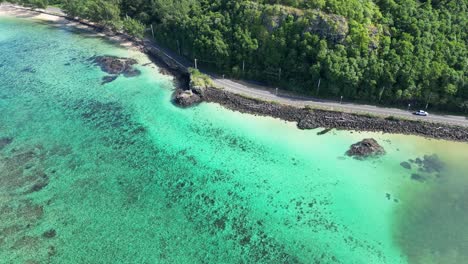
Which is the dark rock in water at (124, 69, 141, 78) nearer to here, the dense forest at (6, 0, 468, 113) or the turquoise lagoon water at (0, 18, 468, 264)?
the turquoise lagoon water at (0, 18, 468, 264)

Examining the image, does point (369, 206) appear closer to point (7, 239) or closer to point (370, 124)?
point (370, 124)

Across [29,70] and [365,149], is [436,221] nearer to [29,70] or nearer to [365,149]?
[365,149]

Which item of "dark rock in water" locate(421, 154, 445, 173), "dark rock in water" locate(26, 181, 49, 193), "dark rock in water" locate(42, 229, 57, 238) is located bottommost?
"dark rock in water" locate(42, 229, 57, 238)

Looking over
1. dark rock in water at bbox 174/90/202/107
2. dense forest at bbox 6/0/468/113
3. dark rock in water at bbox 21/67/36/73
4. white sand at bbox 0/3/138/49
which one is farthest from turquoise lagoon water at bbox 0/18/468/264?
white sand at bbox 0/3/138/49

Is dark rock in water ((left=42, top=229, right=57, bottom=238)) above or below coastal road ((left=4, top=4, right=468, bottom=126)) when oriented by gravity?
below

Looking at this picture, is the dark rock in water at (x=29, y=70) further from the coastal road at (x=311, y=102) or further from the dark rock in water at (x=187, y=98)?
the coastal road at (x=311, y=102)

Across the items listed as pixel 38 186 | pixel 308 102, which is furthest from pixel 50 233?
pixel 308 102

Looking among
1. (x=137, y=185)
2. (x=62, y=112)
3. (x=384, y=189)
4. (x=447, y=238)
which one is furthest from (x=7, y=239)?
(x=447, y=238)
